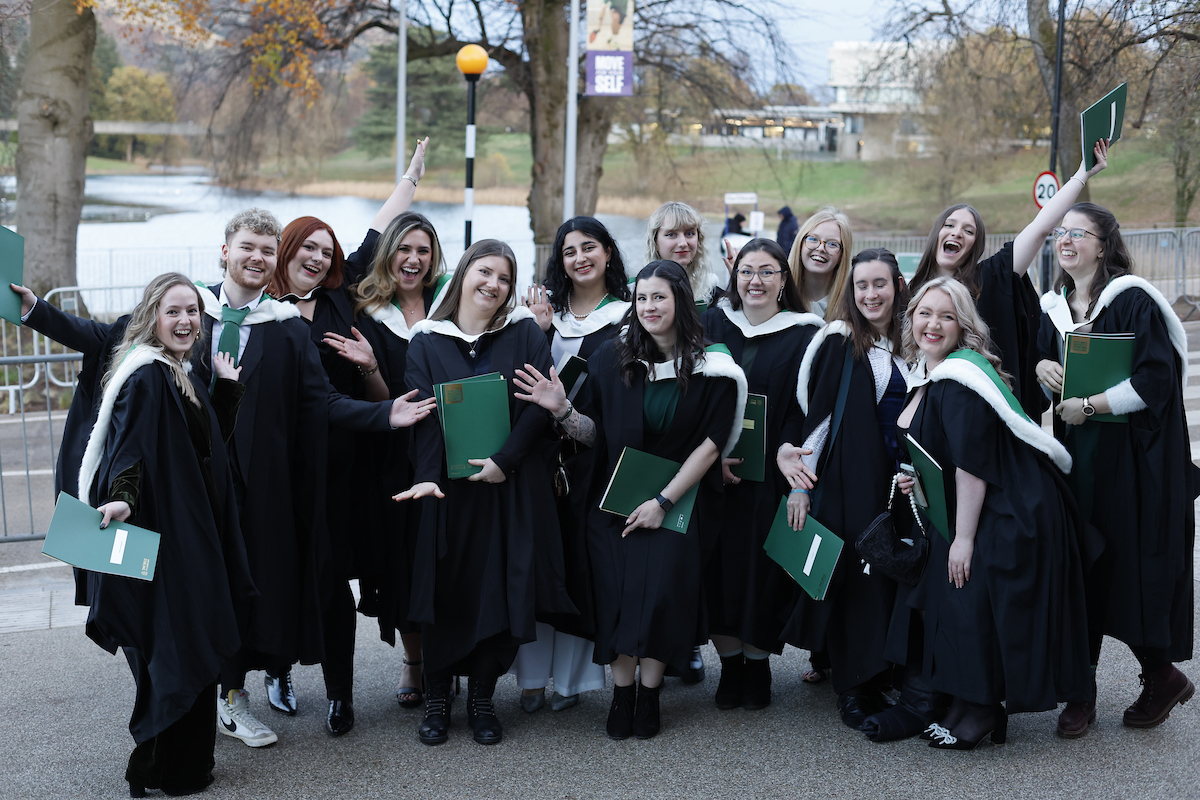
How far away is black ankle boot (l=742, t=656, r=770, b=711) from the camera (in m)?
4.84

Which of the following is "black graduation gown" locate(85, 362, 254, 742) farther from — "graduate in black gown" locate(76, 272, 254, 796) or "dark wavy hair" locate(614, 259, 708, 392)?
"dark wavy hair" locate(614, 259, 708, 392)

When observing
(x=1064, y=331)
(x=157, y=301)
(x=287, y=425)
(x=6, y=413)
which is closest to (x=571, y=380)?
(x=287, y=425)

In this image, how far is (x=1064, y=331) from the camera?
15.3 ft

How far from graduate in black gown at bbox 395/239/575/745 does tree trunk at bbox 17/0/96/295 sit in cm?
998

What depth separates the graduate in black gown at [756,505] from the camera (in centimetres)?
475

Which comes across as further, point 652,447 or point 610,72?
point 610,72

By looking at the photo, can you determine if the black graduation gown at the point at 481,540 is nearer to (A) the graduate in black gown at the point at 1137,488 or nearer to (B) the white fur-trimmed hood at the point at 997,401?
(B) the white fur-trimmed hood at the point at 997,401

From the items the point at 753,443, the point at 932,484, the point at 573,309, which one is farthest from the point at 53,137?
the point at 932,484

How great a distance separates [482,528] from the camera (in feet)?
14.6

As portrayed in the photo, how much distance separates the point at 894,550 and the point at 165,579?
2.78m

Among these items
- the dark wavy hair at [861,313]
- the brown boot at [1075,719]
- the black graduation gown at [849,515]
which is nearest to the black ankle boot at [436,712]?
the black graduation gown at [849,515]

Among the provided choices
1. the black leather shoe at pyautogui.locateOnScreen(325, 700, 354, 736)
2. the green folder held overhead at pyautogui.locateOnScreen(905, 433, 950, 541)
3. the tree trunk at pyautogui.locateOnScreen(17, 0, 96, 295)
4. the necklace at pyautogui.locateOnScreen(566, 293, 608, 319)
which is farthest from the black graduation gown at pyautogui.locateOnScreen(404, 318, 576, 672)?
the tree trunk at pyautogui.locateOnScreen(17, 0, 96, 295)

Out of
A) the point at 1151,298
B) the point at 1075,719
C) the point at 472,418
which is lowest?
the point at 1075,719

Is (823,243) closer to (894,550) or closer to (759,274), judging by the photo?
(759,274)
